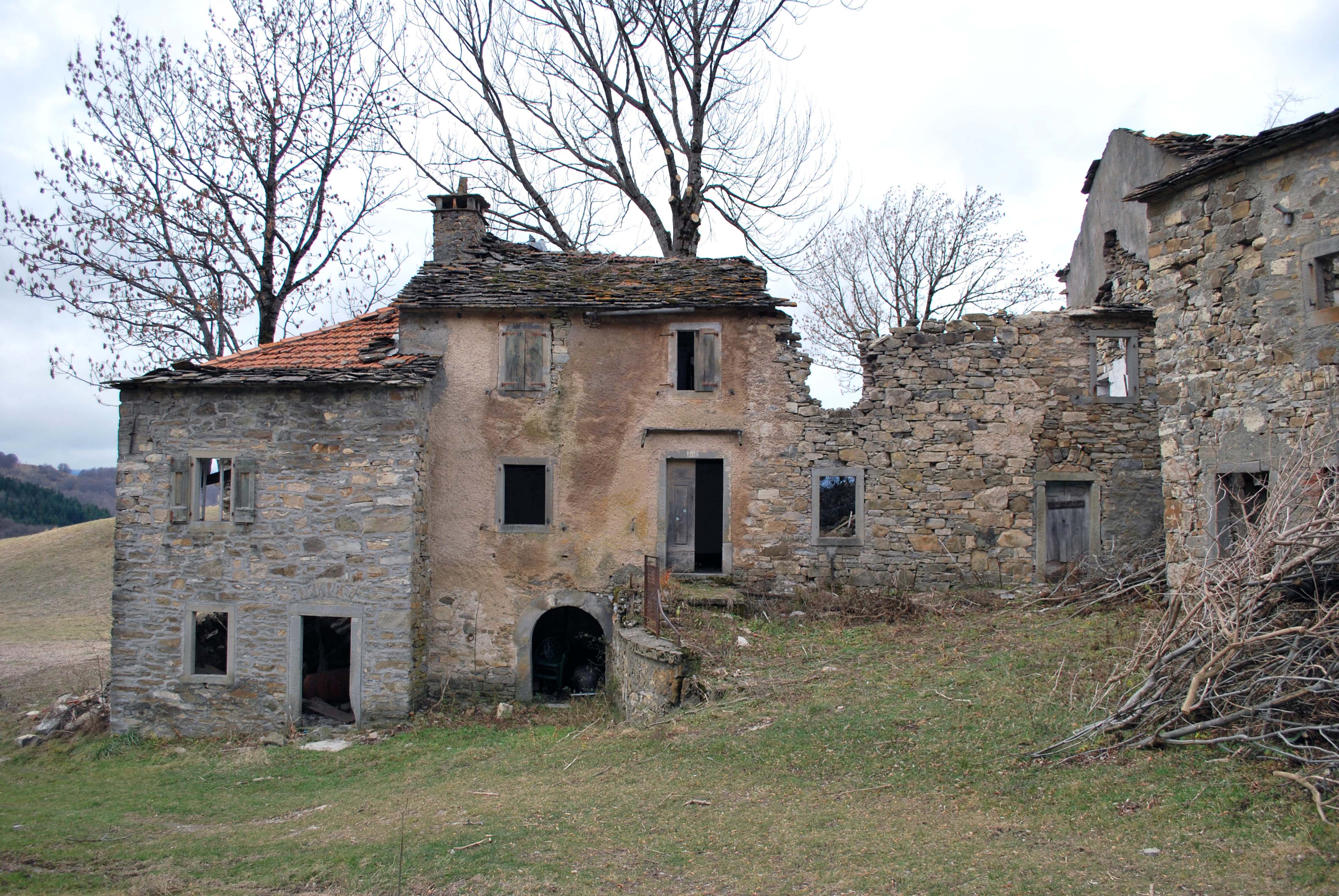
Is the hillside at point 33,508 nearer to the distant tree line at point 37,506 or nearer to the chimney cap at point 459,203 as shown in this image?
the distant tree line at point 37,506

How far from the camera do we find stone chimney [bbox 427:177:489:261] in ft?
47.3

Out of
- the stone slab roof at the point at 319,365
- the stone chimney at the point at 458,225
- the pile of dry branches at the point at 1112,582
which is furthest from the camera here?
the stone chimney at the point at 458,225

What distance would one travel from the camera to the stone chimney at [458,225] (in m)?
14.4

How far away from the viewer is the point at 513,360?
13203 millimetres

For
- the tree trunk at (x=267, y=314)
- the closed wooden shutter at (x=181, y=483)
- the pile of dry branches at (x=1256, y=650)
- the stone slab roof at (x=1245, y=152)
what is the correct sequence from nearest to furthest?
the pile of dry branches at (x=1256, y=650), the stone slab roof at (x=1245, y=152), the closed wooden shutter at (x=181, y=483), the tree trunk at (x=267, y=314)

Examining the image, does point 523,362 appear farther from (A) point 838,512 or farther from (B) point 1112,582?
(B) point 1112,582

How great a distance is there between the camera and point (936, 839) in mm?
5488

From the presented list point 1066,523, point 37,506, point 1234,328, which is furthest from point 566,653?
point 37,506

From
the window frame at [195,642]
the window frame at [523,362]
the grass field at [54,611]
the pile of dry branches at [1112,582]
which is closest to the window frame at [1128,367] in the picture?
the pile of dry branches at [1112,582]

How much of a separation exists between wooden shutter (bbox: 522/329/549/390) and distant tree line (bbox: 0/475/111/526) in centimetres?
3458

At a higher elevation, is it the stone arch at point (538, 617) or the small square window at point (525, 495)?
the small square window at point (525, 495)

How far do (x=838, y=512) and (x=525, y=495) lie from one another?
495 cm

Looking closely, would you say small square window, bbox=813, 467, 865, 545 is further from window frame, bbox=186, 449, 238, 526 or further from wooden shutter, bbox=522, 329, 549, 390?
window frame, bbox=186, 449, 238, 526

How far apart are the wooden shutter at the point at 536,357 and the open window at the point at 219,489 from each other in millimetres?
4124
